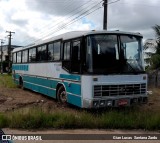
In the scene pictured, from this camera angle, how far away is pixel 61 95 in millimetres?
13375

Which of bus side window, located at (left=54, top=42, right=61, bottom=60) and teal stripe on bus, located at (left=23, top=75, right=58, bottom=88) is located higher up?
bus side window, located at (left=54, top=42, right=61, bottom=60)

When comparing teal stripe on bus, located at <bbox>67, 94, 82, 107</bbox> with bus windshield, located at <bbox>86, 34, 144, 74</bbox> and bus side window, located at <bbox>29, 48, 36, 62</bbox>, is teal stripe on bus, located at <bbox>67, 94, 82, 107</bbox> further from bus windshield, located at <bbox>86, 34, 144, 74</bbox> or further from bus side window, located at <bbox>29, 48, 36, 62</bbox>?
bus side window, located at <bbox>29, 48, 36, 62</bbox>

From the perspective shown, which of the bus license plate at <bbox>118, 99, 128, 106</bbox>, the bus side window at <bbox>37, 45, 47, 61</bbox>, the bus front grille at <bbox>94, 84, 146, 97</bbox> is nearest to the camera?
the bus front grille at <bbox>94, 84, 146, 97</bbox>

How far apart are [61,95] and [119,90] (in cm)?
305

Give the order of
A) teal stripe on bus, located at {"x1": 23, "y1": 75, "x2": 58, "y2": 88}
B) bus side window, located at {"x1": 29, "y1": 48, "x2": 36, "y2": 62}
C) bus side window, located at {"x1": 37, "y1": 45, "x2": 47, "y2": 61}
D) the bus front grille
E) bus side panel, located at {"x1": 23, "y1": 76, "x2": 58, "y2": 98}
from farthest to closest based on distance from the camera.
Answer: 1. bus side window, located at {"x1": 29, "y1": 48, "x2": 36, "y2": 62}
2. bus side window, located at {"x1": 37, "y1": 45, "x2": 47, "y2": 61}
3. bus side panel, located at {"x1": 23, "y1": 76, "x2": 58, "y2": 98}
4. teal stripe on bus, located at {"x1": 23, "y1": 75, "x2": 58, "y2": 88}
5. the bus front grille

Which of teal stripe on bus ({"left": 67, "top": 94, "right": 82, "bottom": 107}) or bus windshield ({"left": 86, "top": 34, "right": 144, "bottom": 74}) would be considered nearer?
bus windshield ({"left": 86, "top": 34, "right": 144, "bottom": 74})

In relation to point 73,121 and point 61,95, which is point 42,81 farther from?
point 73,121

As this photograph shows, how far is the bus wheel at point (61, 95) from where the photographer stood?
1310 centimetres

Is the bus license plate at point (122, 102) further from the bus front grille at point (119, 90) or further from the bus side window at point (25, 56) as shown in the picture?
the bus side window at point (25, 56)

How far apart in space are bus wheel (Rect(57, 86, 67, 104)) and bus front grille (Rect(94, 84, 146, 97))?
2.35 meters

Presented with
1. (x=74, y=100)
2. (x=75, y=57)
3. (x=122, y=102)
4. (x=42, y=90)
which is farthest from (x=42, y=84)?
(x=122, y=102)

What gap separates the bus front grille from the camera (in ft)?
35.7

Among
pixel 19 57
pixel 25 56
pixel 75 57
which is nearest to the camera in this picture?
pixel 75 57

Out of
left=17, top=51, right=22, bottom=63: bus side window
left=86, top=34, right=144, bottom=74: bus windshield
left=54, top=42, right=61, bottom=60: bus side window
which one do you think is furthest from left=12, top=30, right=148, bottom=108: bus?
left=17, top=51, right=22, bottom=63: bus side window
